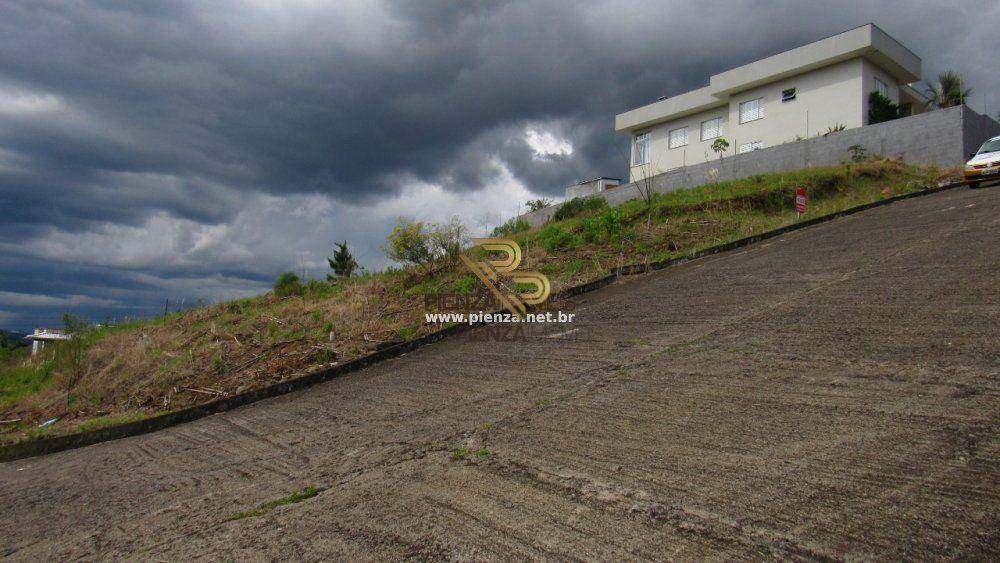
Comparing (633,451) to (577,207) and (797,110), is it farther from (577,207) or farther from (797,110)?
(797,110)

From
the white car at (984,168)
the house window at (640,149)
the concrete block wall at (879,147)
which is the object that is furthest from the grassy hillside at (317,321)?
the house window at (640,149)

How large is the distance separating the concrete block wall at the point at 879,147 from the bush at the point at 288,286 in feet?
45.5

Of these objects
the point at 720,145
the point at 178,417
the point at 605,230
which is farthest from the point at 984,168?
the point at 178,417

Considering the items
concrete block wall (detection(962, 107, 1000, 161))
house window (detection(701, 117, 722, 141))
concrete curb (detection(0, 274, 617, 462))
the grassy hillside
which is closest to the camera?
concrete curb (detection(0, 274, 617, 462))

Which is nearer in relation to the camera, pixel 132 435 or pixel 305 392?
pixel 132 435

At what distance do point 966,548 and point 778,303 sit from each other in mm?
4284

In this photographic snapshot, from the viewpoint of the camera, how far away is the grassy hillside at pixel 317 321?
316 inches

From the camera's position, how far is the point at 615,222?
41.9 feet

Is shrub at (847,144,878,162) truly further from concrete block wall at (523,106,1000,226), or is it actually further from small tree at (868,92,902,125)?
small tree at (868,92,902,125)

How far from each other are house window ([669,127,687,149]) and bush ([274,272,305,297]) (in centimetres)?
2291

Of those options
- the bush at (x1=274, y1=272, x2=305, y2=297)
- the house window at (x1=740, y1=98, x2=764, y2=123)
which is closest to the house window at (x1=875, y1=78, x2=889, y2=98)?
the house window at (x1=740, y1=98, x2=764, y2=123)

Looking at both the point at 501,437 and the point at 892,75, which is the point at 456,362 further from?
the point at 892,75

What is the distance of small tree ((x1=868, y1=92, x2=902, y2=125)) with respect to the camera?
21828 millimetres

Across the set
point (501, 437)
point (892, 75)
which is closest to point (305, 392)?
point (501, 437)
